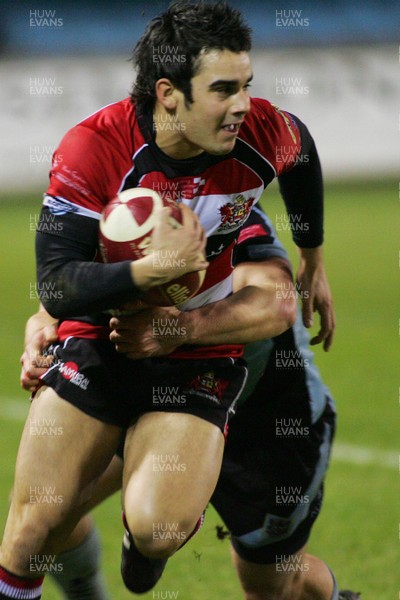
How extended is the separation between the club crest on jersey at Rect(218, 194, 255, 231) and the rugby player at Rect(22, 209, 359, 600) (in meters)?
0.52

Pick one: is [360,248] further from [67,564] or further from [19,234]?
[67,564]

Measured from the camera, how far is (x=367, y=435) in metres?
8.17

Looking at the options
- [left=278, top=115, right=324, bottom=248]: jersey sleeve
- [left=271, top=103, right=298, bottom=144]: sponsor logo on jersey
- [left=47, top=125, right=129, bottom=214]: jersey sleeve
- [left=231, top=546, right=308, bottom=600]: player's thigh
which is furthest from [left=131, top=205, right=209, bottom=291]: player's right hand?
[left=231, top=546, right=308, bottom=600]: player's thigh

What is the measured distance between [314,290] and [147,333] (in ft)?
4.37

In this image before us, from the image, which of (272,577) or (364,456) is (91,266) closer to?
(272,577)

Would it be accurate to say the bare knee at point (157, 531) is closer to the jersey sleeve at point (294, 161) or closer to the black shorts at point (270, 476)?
the black shorts at point (270, 476)

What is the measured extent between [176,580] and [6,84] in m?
17.8

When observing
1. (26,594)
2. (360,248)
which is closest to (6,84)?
(360,248)

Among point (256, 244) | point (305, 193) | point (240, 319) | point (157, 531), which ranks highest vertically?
point (305, 193)

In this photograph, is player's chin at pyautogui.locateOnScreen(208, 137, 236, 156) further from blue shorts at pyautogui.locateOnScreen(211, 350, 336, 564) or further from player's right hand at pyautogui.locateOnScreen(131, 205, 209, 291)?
blue shorts at pyautogui.locateOnScreen(211, 350, 336, 564)

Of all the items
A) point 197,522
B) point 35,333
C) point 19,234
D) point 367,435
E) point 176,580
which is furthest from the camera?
point 19,234

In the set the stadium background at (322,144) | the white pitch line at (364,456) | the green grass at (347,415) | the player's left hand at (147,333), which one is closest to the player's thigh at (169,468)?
A: the player's left hand at (147,333)

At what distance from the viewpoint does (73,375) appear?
14.8 ft

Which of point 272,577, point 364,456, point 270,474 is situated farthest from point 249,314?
point 364,456
